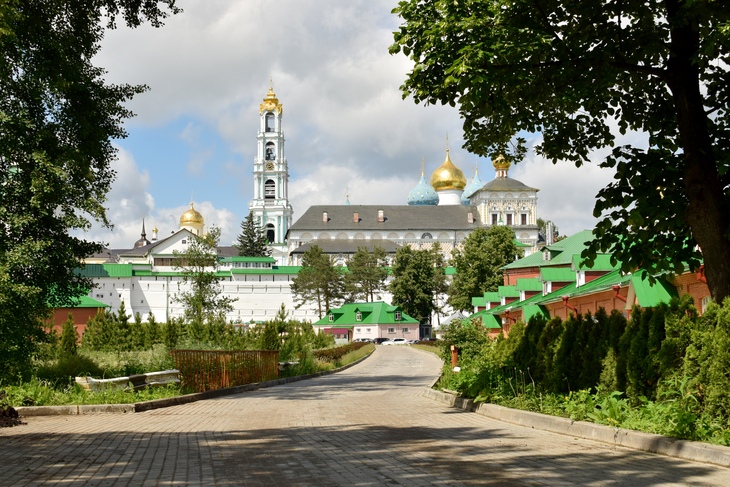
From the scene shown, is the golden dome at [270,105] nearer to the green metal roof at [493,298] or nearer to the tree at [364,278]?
the tree at [364,278]

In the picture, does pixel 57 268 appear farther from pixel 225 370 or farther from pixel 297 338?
pixel 297 338

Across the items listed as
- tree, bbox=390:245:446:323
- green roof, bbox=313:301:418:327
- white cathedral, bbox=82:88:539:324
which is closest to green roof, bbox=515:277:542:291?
tree, bbox=390:245:446:323

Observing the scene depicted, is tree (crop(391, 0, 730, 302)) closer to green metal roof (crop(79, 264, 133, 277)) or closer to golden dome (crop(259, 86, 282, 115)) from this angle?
green metal roof (crop(79, 264, 133, 277))

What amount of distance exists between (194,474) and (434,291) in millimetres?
97370

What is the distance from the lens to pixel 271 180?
157 meters

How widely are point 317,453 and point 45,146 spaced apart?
1192 cm

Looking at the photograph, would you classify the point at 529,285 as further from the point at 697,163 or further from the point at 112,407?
the point at 697,163

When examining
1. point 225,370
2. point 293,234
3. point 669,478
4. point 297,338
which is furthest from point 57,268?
point 293,234

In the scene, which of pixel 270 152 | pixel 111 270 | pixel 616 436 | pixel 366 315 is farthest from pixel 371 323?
pixel 616 436

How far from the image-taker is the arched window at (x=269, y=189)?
157 metres

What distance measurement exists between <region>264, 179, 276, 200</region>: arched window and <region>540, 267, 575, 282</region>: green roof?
12388cm

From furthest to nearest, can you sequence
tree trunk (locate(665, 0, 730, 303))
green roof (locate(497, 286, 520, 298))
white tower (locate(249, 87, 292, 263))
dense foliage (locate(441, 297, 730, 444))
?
white tower (locate(249, 87, 292, 263)) < green roof (locate(497, 286, 520, 298)) < tree trunk (locate(665, 0, 730, 303)) < dense foliage (locate(441, 297, 730, 444))

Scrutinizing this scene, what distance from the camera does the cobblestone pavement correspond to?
7.97 meters

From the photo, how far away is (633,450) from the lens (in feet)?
32.4
